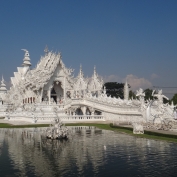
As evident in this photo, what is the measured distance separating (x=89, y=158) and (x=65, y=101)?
2758cm

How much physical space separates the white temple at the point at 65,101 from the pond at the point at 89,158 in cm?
889

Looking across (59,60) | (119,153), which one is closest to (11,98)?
(59,60)

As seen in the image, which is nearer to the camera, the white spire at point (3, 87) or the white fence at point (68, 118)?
the white fence at point (68, 118)

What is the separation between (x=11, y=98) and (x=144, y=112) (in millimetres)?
29488

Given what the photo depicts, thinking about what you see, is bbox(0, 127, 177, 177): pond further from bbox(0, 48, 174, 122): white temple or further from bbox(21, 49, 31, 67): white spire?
bbox(21, 49, 31, 67): white spire

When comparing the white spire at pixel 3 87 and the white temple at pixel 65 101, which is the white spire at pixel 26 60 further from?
the white spire at pixel 3 87

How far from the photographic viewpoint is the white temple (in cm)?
2645

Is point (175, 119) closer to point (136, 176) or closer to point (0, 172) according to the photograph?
point (136, 176)

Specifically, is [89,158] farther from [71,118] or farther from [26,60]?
[26,60]

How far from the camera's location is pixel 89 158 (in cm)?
1095

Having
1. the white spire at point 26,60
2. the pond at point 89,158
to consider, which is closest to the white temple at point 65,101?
the white spire at point 26,60

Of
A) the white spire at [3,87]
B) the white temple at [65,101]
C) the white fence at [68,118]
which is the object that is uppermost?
the white spire at [3,87]

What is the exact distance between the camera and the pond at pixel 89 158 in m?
9.06

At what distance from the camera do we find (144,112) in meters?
24.6
